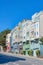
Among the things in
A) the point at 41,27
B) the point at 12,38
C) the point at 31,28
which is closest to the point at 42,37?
the point at 41,27

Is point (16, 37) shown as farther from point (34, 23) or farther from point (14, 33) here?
point (34, 23)

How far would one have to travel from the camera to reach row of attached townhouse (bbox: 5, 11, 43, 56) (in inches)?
A: 2800

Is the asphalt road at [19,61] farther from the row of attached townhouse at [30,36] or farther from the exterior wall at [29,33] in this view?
the exterior wall at [29,33]

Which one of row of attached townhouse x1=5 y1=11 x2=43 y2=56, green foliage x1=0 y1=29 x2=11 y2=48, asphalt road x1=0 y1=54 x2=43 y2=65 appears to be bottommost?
asphalt road x1=0 y1=54 x2=43 y2=65

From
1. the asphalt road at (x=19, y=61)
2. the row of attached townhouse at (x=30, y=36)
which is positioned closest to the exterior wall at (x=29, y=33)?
the row of attached townhouse at (x=30, y=36)

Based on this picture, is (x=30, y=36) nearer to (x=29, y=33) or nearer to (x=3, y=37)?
(x=29, y=33)

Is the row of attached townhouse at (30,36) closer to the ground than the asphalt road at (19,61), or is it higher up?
higher up

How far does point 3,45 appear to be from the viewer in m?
120

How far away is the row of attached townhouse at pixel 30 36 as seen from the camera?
7112 cm

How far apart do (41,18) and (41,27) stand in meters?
3.20

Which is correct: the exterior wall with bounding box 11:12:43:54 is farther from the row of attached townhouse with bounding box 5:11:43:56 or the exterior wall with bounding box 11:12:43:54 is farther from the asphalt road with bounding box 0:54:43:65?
the asphalt road with bounding box 0:54:43:65

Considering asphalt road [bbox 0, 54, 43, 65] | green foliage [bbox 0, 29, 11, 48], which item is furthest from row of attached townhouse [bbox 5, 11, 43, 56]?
asphalt road [bbox 0, 54, 43, 65]

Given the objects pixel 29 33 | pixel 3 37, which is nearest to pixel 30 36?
pixel 29 33

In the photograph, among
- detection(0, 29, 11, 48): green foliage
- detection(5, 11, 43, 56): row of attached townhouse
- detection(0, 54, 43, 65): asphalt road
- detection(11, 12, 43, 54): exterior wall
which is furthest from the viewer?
detection(0, 29, 11, 48): green foliage
